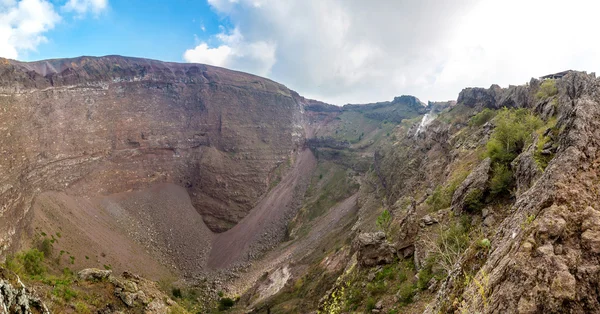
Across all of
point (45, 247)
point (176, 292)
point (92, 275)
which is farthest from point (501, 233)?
point (45, 247)

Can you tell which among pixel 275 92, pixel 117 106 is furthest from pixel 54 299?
pixel 275 92

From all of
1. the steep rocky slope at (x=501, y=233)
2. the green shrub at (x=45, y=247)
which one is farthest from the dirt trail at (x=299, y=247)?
the green shrub at (x=45, y=247)

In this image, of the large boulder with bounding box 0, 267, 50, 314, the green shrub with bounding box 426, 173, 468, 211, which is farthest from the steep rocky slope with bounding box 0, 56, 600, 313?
the large boulder with bounding box 0, 267, 50, 314

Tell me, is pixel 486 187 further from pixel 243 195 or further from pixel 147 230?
pixel 243 195

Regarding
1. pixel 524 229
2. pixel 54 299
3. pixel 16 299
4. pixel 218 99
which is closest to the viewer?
pixel 524 229

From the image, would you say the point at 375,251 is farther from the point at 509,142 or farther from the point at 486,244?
the point at 486,244

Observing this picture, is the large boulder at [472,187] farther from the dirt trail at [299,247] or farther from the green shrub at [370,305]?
the dirt trail at [299,247]
